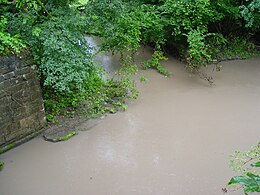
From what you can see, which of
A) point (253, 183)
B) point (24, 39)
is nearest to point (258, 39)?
point (24, 39)

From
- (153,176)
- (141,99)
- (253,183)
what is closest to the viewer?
(253,183)

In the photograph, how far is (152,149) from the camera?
3.97m

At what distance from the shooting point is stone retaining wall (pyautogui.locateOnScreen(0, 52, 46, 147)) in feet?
12.2

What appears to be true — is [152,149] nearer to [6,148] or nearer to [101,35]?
[6,148]

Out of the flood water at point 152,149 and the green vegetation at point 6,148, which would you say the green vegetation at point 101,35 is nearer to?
the flood water at point 152,149

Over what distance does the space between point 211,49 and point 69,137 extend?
3.91 metres

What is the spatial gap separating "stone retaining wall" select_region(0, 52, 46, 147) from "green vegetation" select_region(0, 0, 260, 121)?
0.49 ft

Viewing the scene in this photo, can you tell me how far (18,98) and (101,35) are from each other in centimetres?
214

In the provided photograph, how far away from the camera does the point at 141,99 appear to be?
5.17 metres

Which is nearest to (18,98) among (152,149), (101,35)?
(152,149)

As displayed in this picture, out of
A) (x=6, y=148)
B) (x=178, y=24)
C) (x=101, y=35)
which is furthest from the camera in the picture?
(x=178, y=24)

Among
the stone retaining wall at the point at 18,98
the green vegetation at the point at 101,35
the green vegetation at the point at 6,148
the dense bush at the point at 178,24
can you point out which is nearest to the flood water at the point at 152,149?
the green vegetation at the point at 6,148

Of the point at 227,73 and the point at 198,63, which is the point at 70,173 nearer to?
the point at 198,63

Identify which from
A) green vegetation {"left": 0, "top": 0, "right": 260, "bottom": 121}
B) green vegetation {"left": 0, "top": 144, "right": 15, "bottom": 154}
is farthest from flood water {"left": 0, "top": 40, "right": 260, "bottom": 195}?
green vegetation {"left": 0, "top": 0, "right": 260, "bottom": 121}
